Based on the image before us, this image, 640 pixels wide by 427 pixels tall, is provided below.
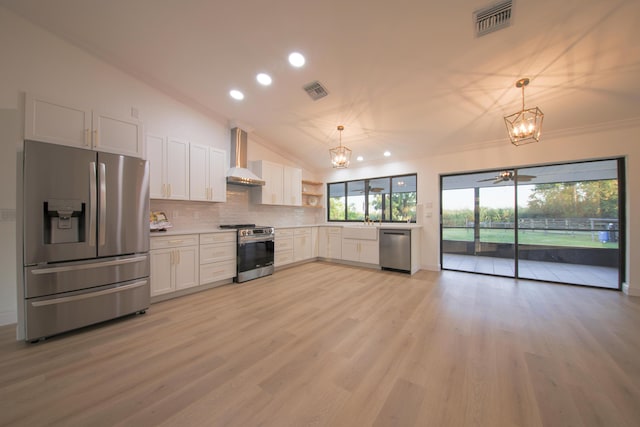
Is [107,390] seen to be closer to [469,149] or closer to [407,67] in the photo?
[407,67]

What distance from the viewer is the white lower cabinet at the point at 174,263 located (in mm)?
2941

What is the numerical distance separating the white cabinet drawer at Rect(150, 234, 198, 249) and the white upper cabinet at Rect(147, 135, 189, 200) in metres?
0.67

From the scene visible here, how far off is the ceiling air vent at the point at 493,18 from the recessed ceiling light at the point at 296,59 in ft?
5.99

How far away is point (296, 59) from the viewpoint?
2822 mm

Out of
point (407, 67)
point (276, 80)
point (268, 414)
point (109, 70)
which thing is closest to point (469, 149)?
point (407, 67)

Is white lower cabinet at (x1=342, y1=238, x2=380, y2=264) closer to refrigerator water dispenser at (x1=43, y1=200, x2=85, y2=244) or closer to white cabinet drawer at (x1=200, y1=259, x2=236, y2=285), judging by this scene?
white cabinet drawer at (x1=200, y1=259, x2=236, y2=285)

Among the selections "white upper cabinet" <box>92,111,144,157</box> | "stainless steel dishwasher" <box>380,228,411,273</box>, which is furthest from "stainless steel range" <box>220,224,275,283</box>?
"stainless steel dishwasher" <box>380,228,411,273</box>

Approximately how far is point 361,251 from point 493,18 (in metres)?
4.15

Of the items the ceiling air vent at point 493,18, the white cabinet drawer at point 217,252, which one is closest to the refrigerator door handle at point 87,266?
the white cabinet drawer at point 217,252

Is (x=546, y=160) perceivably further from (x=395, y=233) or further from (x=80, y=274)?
(x=80, y=274)

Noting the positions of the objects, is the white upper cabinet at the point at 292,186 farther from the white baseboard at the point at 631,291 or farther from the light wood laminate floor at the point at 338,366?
the white baseboard at the point at 631,291

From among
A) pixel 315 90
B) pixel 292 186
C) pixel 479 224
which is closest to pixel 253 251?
pixel 292 186

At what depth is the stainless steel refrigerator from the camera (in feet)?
6.72

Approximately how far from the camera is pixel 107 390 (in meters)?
1.50
